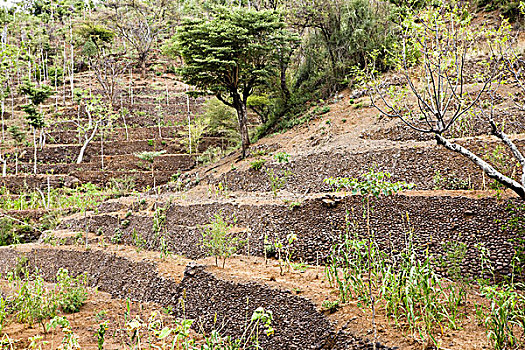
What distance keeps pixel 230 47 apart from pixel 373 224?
815cm

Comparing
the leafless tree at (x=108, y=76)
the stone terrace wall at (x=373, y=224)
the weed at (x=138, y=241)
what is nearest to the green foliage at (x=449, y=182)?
the stone terrace wall at (x=373, y=224)

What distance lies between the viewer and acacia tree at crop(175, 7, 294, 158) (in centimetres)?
1204

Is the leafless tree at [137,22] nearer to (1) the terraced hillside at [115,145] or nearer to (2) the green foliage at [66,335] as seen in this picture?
(1) the terraced hillside at [115,145]

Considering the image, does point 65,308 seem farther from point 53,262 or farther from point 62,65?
point 62,65

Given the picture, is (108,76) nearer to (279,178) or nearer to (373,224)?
(279,178)

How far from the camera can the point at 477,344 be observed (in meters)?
3.21

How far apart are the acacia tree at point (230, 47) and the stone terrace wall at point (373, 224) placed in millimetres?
5334

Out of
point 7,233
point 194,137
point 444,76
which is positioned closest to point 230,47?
point 444,76

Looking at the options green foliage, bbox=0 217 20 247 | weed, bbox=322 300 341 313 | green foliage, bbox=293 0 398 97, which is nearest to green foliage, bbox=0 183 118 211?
Answer: green foliage, bbox=0 217 20 247

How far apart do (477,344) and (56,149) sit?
76.7 ft

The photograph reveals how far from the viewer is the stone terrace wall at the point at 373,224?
5.04 metres

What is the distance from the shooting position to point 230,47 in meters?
11.8

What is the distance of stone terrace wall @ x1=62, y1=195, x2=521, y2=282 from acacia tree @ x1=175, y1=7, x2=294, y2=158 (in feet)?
17.5

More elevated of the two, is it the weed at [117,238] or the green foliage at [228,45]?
the green foliage at [228,45]
